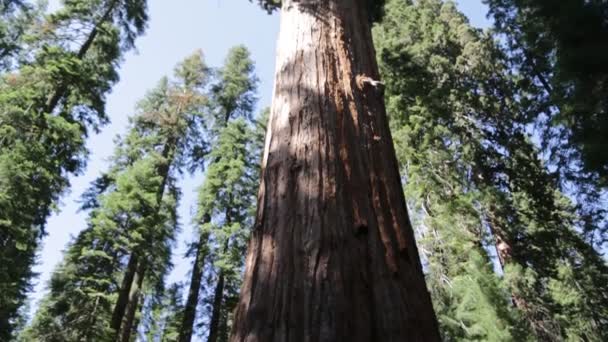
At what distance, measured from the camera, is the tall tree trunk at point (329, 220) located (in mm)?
1496

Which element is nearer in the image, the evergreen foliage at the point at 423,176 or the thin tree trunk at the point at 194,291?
the evergreen foliage at the point at 423,176

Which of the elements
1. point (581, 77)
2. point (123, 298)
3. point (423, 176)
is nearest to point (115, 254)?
point (123, 298)

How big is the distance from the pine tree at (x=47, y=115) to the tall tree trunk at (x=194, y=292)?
558 cm

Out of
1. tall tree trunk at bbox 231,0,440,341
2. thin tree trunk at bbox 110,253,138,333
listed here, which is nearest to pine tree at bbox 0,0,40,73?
thin tree trunk at bbox 110,253,138,333

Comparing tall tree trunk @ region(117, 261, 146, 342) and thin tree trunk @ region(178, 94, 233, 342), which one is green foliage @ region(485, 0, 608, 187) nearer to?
thin tree trunk @ region(178, 94, 233, 342)

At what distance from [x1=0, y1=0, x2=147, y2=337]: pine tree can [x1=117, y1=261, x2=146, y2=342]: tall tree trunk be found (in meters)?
3.62

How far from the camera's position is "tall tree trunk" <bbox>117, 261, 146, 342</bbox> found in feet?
51.0

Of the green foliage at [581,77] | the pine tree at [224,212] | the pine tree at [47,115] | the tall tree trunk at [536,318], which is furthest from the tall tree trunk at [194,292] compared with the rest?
the green foliage at [581,77]

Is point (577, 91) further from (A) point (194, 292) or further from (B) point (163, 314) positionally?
(B) point (163, 314)

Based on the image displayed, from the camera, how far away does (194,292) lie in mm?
17844

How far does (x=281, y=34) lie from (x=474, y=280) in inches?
278

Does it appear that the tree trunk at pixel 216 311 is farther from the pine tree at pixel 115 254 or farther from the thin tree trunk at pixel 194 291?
the pine tree at pixel 115 254

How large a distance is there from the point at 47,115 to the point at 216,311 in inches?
355

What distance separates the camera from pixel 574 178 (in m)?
9.64
